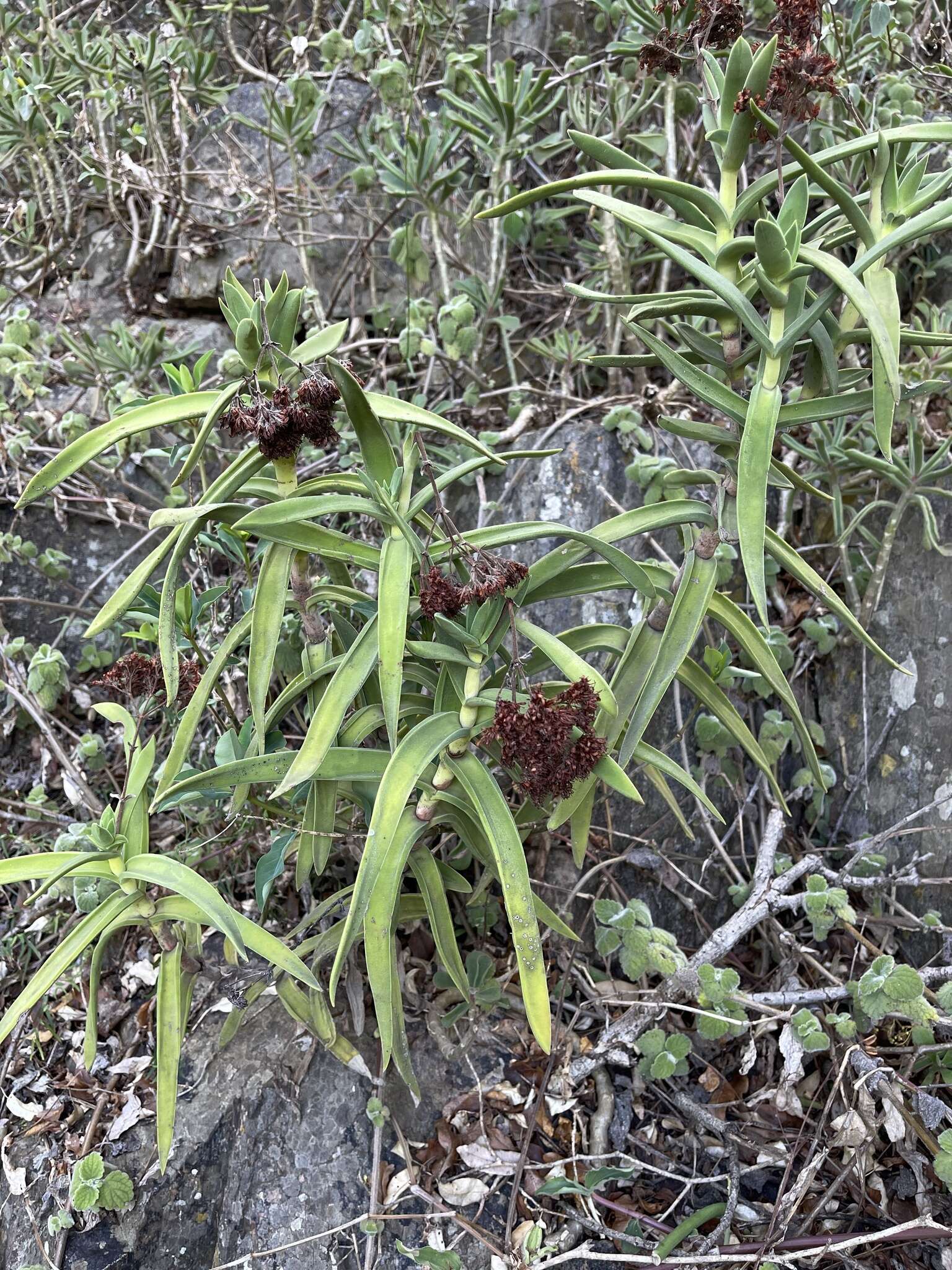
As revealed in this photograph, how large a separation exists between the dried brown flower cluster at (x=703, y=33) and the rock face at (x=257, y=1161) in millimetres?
1682

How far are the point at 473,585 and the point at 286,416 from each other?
12.4 inches

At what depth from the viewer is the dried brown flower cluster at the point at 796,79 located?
1132mm

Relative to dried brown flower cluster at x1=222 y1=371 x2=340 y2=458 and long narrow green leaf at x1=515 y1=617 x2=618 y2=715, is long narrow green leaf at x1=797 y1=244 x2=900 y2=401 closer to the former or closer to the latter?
long narrow green leaf at x1=515 y1=617 x2=618 y2=715

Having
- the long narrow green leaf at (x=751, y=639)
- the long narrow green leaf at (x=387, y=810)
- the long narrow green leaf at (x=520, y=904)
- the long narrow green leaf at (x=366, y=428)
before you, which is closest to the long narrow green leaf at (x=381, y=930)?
the long narrow green leaf at (x=387, y=810)

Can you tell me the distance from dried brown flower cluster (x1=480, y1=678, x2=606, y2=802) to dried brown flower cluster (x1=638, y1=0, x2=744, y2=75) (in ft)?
3.00

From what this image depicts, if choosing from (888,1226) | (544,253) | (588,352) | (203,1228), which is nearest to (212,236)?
(544,253)

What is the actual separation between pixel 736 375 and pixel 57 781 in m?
1.88

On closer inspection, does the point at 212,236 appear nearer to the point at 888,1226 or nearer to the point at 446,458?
the point at 446,458

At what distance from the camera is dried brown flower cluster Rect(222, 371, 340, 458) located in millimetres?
1155

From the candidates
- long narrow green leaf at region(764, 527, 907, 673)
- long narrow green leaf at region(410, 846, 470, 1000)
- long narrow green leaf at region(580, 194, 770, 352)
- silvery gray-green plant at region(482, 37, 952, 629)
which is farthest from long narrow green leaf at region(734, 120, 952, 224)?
long narrow green leaf at region(410, 846, 470, 1000)

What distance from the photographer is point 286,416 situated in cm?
117

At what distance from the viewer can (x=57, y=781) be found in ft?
7.63

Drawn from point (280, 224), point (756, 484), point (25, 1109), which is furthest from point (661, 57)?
point (25, 1109)

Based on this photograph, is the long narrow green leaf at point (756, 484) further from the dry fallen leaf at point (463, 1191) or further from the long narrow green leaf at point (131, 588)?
the dry fallen leaf at point (463, 1191)
